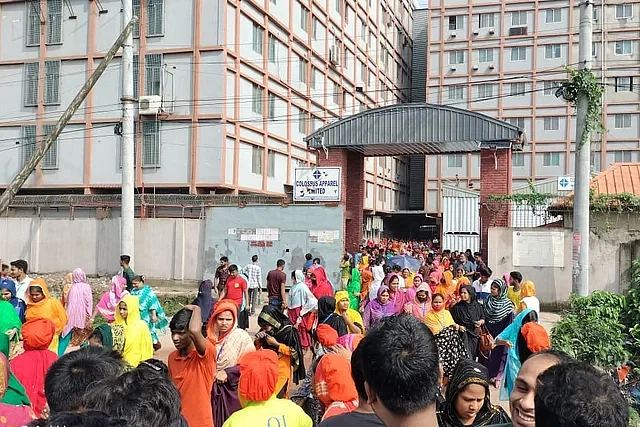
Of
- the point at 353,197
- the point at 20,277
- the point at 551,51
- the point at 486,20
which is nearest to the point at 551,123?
the point at 551,51

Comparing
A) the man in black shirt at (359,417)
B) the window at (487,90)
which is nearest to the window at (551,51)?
the window at (487,90)

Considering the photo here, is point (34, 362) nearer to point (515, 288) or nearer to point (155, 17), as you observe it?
point (515, 288)

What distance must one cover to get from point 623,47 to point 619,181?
115 feet

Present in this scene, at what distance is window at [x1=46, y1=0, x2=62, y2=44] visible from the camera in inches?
1069

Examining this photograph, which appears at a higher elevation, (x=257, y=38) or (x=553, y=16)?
(x=553, y=16)

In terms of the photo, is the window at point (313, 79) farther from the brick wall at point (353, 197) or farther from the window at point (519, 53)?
the window at point (519, 53)

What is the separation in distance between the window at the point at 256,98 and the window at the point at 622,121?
29952 mm

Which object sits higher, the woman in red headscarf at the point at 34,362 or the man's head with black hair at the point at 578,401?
the man's head with black hair at the point at 578,401

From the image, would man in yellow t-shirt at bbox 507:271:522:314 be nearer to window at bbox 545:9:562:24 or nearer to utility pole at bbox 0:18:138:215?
utility pole at bbox 0:18:138:215

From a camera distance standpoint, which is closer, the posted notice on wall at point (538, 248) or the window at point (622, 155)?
the posted notice on wall at point (538, 248)

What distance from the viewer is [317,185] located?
65.0ft

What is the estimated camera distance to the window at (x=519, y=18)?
47062mm

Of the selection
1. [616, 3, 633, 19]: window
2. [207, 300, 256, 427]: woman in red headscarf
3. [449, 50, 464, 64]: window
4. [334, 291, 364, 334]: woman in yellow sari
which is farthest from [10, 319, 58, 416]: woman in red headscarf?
[616, 3, 633, 19]: window

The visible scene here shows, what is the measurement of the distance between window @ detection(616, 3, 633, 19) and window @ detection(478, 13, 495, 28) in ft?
29.7
